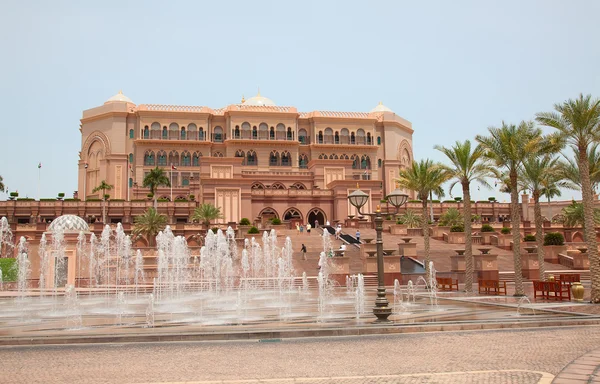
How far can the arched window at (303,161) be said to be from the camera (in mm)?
76000

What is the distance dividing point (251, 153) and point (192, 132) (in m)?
8.07

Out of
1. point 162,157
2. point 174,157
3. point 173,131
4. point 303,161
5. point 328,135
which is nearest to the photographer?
point 162,157

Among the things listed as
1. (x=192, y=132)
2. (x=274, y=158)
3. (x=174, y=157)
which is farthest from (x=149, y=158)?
(x=274, y=158)

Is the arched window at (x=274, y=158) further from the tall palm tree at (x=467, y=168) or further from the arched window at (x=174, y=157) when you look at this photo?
the tall palm tree at (x=467, y=168)

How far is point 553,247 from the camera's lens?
3766 centimetres

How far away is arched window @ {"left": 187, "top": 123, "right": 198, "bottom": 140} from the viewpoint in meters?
72.8

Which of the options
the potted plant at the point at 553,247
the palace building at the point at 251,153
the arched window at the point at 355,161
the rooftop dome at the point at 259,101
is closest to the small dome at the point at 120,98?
the palace building at the point at 251,153

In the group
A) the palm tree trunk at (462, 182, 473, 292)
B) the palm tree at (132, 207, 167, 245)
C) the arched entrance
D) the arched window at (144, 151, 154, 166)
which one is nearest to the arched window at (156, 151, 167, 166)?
the arched window at (144, 151, 154, 166)

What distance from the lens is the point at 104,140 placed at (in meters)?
71.6

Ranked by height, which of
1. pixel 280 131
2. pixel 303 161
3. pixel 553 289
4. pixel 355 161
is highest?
pixel 280 131

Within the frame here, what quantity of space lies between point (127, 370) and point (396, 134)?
73.3m

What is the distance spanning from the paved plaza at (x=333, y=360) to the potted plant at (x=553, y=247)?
2678 cm

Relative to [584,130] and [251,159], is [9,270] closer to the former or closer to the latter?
[584,130]

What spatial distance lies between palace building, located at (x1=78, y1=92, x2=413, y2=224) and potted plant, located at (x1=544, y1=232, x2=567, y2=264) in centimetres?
2398
